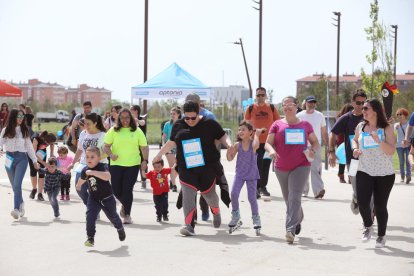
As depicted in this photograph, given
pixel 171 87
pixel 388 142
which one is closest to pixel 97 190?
pixel 388 142

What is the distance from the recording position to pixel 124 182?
11.2m

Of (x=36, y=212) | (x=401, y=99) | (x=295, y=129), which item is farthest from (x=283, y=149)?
(x=401, y=99)

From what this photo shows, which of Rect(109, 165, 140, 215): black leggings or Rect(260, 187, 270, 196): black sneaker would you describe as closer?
Rect(109, 165, 140, 215): black leggings

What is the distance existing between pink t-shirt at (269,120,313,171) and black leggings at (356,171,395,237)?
728mm

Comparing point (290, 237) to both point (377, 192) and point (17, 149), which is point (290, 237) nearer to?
point (377, 192)

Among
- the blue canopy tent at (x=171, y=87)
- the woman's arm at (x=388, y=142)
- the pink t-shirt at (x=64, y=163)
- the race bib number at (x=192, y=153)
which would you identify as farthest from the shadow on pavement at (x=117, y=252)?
the blue canopy tent at (x=171, y=87)

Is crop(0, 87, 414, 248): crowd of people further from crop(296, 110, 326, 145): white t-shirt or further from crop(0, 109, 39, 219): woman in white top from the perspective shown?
crop(296, 110, 326, 145): white t-shirt

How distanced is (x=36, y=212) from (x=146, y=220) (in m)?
1.98

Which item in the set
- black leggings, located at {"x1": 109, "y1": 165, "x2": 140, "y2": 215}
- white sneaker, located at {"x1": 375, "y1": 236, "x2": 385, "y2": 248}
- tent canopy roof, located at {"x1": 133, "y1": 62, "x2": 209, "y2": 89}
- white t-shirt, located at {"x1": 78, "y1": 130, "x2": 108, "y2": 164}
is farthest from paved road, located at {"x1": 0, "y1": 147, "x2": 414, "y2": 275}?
tent canopy roof, located at {"x1": 133, "y1": 62, "x2": 209, "y2": 89}

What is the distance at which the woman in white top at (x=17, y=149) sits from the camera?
11.6 m

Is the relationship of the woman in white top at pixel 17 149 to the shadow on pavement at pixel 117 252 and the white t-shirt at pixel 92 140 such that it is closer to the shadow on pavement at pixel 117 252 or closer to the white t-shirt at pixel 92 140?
the white t-shirt at pixel 92 140

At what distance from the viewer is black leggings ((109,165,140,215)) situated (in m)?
11.2

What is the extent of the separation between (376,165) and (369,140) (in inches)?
12.4

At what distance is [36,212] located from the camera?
41.2 feet
